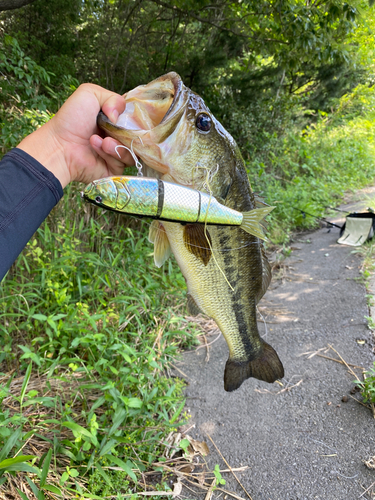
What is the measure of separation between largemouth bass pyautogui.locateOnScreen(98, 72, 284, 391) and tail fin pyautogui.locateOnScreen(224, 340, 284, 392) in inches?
0.5

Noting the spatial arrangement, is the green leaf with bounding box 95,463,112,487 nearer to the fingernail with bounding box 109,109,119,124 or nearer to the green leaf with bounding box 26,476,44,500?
the green leaf with bounding box 26,476,44,500

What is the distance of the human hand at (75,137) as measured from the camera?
4.56 feet

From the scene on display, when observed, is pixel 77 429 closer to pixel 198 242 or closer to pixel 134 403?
pixel 134 403

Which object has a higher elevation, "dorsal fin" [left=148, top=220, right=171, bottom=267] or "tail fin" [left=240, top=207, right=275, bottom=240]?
"tail fin" [left=240, top=207, right=275, bottom=240]

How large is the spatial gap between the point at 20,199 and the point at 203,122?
75cm

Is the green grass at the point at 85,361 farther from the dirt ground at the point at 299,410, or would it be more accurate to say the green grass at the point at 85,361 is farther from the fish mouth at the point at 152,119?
the fish mouth at the point at 152,119

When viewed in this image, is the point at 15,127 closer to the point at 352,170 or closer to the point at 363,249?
the point at 363,249

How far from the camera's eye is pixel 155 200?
42.8 inches

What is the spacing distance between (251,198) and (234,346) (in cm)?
78

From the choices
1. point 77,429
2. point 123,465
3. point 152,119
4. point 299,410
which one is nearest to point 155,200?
point 152,119

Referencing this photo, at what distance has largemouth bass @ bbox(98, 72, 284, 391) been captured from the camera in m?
1.24

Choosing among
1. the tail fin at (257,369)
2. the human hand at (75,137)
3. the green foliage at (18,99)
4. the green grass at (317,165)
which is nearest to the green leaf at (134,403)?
the tail fin at (257,369)

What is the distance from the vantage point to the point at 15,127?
2.94 meters

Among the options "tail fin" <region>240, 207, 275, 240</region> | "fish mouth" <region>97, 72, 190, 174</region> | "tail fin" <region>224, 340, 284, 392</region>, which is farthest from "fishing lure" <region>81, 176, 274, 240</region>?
"tail fin" <region>224, 340, 284, 392</region>
